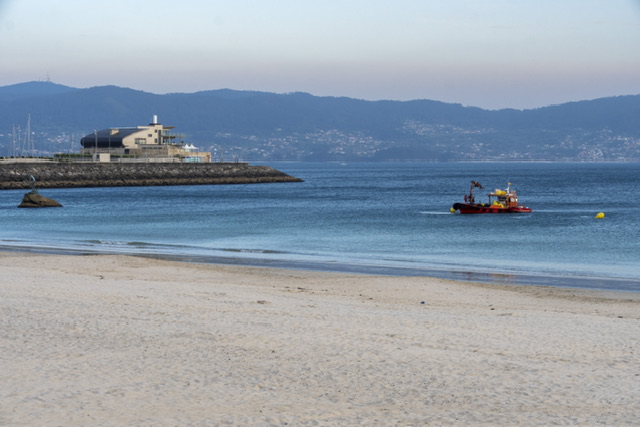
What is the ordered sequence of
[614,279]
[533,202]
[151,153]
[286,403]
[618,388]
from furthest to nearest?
[151,153]
[533,202]
[614,279]
[618,388]
[286,403]

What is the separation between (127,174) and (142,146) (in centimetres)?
2148

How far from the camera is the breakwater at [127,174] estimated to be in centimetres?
10256

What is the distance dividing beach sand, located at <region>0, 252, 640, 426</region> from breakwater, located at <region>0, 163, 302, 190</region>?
290 ft

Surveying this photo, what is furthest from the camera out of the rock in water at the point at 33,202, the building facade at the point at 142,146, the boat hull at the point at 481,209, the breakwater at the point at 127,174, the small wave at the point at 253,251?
the building facade at the point at 142,146

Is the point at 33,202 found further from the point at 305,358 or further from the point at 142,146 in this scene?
the point at 142,146

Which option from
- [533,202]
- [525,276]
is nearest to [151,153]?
[533,202]

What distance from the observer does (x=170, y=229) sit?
44.6 meters

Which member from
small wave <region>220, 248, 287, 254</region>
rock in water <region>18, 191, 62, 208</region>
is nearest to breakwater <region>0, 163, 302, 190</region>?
rock in water <region>18, 191, 62, 208</region>

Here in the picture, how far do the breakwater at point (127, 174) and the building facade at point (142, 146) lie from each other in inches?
359

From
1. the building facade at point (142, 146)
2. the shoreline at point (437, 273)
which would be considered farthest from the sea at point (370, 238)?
the building facade at point (142, 146)

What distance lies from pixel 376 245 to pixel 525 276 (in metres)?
11.3

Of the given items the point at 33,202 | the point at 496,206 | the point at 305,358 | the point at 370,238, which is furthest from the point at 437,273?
the point at 33,202

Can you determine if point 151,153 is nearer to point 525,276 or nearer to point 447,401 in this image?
point 525,276

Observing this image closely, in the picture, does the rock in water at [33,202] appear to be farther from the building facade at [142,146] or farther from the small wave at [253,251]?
the building facade at [142,146]
